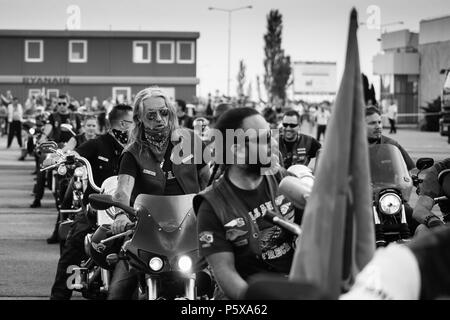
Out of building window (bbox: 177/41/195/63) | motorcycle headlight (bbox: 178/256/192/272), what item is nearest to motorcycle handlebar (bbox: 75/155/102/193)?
motorcycle headlight (bbox: 178/256/192/272)

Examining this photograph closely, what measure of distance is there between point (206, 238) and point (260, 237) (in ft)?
0.98

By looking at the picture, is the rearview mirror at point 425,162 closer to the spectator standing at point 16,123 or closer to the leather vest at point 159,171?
the leather vest at point 159,171

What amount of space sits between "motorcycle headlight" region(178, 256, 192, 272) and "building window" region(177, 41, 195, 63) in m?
71.1

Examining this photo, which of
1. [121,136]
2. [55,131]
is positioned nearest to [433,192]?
[121,136]

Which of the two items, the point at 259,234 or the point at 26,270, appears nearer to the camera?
the point at 259,234

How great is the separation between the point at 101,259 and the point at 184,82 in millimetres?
68897

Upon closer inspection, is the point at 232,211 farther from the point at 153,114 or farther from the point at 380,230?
the point at 380,230

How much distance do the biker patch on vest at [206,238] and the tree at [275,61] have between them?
375 feet

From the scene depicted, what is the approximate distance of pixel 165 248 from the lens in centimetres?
605

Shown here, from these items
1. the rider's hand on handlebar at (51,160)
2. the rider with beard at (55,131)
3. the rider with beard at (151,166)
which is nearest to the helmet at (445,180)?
the rider with beard at (151,166)

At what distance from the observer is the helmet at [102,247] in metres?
7.38
